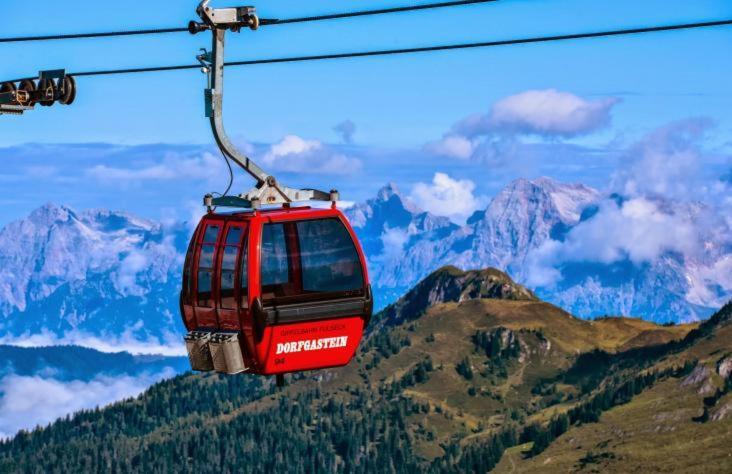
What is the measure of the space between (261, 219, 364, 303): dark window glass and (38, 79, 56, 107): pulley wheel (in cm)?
940

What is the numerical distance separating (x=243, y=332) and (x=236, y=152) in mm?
6494

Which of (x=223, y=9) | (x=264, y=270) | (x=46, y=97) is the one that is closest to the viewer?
(x=223, y=9)

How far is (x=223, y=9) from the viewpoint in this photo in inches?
1673

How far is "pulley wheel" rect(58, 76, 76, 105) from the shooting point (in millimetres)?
49156

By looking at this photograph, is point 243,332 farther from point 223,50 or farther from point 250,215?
point 223,50

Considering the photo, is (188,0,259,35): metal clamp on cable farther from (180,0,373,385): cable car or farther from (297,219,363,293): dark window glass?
(297,219,363,293): dark window glass

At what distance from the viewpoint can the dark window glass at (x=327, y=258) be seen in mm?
47656

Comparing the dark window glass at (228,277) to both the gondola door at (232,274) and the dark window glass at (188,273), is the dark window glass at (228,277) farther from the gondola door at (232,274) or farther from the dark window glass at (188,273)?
the dark window glass at (188,273)

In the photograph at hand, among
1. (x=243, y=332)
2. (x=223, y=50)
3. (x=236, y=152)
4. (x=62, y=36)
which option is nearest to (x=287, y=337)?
(x=243, y=332)

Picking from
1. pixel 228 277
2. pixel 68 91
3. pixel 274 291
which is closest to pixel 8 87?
pixel 68 91

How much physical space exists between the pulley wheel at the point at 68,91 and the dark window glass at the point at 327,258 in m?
9.49

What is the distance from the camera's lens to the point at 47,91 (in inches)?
1946

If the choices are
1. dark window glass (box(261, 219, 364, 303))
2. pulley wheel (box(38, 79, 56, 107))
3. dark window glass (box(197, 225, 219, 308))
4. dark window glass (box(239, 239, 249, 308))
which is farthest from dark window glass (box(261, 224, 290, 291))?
pulley wheel (box(38, 79, 56, 107))

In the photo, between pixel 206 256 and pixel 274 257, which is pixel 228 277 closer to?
pixel 206 256
